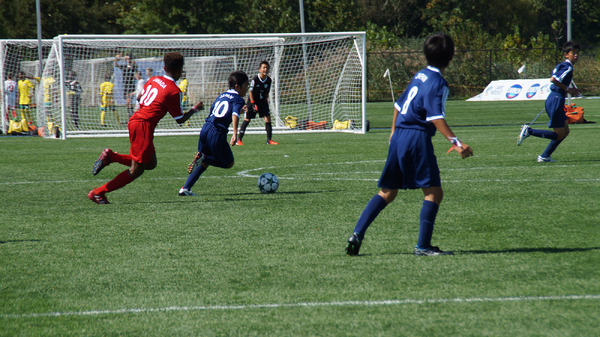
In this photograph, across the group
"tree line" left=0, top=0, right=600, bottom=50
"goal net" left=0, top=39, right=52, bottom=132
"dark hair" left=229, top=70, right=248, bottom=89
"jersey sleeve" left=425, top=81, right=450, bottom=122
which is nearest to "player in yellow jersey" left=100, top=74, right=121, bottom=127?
"goal net" left=0, top=39, right=52, bottom=132

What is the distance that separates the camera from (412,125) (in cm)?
524

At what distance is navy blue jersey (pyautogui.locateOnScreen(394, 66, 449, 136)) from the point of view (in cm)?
508

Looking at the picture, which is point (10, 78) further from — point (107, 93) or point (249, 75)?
point (249, 75)

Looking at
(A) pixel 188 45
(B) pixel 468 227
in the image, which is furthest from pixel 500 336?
(A) pixel 188 45

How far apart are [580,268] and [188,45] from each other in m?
18.1

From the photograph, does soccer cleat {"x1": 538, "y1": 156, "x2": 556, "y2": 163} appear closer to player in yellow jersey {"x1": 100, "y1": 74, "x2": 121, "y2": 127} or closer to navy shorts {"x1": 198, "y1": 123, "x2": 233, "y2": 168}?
navy shorts {"x1": 198, "y1": 123, "x2": 233, "y2": 168}

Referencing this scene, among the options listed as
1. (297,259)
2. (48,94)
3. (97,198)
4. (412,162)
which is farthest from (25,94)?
(412,162)

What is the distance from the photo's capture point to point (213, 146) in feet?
29.6

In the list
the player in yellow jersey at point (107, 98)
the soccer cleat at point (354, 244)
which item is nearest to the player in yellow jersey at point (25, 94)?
the player in yellow jersey at point (107, 98)

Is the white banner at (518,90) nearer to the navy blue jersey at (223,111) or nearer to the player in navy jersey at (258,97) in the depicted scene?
the player in navy jersey at (258,97)

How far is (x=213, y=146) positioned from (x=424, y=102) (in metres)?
4.36

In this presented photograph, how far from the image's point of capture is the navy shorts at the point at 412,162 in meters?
5.14

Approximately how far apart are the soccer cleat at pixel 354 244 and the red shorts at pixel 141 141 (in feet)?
11.8

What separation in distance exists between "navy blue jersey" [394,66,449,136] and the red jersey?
3.61m
